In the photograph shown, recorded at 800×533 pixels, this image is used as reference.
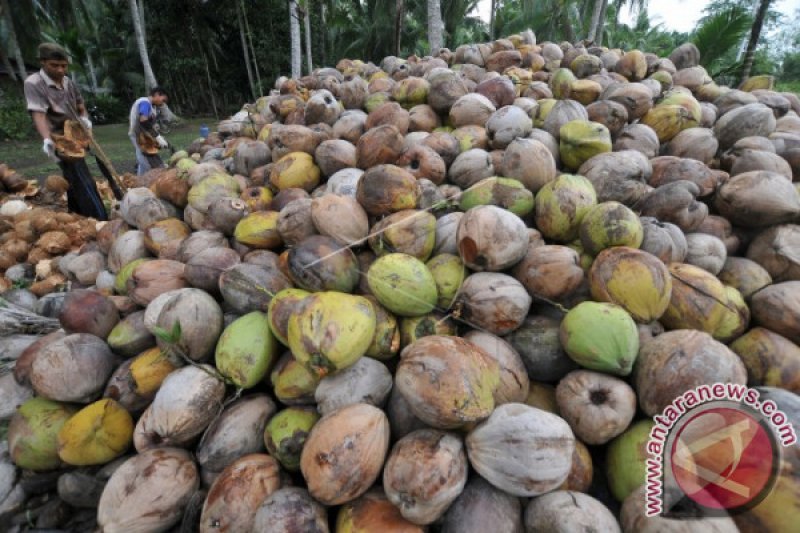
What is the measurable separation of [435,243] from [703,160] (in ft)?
7.53

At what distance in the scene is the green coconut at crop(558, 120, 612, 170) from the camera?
2.90m

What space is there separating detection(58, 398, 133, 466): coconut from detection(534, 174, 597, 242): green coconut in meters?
2.56

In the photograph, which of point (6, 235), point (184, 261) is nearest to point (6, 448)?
point (184, 261)

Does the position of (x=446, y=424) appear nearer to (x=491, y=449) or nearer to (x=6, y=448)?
(x=491, y=449)

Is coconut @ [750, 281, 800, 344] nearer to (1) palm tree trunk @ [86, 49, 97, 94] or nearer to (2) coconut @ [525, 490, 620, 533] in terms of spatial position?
(2) coconut @ [525, 490, 620, 533]

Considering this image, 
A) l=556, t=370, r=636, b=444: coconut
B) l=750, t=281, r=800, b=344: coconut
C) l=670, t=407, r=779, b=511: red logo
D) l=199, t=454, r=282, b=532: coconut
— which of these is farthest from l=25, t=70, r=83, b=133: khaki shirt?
l=750, t=281, r=800, b=344: coconut

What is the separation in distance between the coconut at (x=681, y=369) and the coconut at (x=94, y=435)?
2513 millimetres

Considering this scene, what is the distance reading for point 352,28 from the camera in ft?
70.0

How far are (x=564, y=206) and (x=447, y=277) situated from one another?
2.72 ft

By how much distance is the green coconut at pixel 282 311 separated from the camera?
2.03 metres

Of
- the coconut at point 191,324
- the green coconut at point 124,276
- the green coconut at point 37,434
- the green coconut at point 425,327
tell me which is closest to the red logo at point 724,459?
the green coconut at point 425,327

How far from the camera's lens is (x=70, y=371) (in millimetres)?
2156

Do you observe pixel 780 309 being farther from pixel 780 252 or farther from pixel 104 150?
pixel 104 150

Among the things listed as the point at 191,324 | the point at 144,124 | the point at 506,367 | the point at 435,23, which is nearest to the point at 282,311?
the point at 191,324
